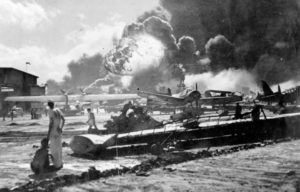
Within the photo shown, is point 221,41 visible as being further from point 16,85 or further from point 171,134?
point 16,85

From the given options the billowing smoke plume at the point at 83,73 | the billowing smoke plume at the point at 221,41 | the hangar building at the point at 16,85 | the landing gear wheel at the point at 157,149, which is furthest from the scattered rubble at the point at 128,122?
the billowing smoke plume at the point at 83,73

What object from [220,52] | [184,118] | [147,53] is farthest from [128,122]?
[220,52]

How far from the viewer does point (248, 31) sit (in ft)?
85.3

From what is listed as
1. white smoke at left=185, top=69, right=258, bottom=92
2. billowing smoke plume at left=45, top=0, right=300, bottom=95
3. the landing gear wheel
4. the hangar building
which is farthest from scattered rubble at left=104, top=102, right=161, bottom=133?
the hangar building

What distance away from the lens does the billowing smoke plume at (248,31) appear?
2433 cm

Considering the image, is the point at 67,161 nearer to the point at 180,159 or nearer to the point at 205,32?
the point at 180,159

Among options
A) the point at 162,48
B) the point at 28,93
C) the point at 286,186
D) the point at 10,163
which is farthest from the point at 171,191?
the point at 28,93

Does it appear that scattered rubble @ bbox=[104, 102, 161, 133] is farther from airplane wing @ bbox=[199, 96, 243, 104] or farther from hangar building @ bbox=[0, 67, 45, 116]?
hangar building @ bbox=[0, 67, 45, 116]

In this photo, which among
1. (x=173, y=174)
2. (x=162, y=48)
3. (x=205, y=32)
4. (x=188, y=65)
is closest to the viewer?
(x=173, y=174)

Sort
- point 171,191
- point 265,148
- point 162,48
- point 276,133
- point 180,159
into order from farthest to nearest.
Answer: point 162,48, point 276,133, point 265,148, point 180,159, point 171,191

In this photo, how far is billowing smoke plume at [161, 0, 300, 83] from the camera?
79.8 ft

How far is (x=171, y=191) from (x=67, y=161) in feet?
12.8

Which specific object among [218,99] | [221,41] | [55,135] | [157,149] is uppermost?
[221,41]

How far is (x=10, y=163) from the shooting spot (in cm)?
745
